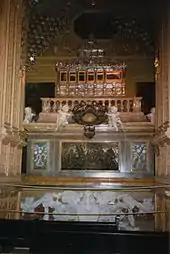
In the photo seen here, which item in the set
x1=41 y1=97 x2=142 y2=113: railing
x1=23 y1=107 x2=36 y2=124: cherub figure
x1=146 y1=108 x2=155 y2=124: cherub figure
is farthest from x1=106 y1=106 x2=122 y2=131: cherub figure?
x1=23 y1=107 x2=36 y2=124: cherub figure

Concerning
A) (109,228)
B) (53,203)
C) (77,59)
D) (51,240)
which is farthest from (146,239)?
(77,59)

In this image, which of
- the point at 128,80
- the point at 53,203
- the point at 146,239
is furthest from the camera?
the point at 128,80

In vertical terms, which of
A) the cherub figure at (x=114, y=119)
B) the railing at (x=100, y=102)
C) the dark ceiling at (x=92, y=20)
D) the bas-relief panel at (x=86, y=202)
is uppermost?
the dark ceiling at (x=92, y=20)

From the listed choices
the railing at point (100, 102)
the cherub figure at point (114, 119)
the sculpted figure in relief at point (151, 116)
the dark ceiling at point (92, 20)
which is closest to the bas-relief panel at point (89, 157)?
the cherub figure at point (114, 119)

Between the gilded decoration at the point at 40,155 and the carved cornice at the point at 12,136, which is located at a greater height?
the carved cornice at the point at 12,136

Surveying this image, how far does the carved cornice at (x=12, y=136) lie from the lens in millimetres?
6828

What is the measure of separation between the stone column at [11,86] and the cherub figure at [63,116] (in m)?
0.75

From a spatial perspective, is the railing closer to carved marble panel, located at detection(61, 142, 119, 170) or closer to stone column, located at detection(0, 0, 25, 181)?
stone column, located at detection(0, 0, 25, 181)

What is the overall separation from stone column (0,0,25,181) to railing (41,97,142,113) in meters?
0.65

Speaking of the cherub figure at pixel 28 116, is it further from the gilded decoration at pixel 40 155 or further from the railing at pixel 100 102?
the gilded decoration at pixel 40 155

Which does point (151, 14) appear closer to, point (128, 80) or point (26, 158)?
point (128, 80)

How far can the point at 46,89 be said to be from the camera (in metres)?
8.97

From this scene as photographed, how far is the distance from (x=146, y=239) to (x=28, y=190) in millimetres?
3917

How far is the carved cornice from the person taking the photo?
683 cm
